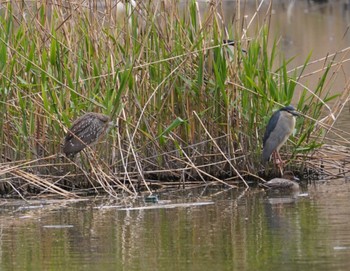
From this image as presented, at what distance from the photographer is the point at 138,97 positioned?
10281 millimetres

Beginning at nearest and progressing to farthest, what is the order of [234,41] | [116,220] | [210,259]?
[210,259]
[116,220]
[234,41]

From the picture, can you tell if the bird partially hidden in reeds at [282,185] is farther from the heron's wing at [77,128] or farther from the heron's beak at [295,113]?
the heron's wing at [77,128]

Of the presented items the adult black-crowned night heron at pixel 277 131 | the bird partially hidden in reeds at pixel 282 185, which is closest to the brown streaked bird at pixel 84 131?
the adult black-crowned night heron at pixel 277 131

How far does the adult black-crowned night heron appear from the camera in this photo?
32.1 ft

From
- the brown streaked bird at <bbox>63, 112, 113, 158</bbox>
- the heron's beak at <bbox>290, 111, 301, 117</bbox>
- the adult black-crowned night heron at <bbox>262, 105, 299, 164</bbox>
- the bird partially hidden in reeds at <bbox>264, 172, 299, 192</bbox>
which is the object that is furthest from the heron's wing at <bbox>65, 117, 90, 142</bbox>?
the heron's beak at <bbox>290, 111, 301, 117</bbox>

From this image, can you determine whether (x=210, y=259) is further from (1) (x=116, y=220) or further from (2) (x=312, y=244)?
(1) (x=116, y=220)

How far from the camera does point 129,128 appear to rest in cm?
1020

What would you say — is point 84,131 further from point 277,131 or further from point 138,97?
point 277,131

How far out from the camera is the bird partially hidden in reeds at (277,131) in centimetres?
979

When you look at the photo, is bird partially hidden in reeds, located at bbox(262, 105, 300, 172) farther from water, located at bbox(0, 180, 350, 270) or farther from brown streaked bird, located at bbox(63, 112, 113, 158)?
brown streaked bird, located at bbox(63, 112, 113, 158)

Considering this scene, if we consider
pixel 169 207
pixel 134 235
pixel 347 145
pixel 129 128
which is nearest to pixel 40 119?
pixel 129 128

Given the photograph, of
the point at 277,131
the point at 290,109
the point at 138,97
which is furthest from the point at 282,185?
the point at 138,97

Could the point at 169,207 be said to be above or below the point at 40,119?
below

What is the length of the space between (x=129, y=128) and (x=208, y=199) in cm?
106
